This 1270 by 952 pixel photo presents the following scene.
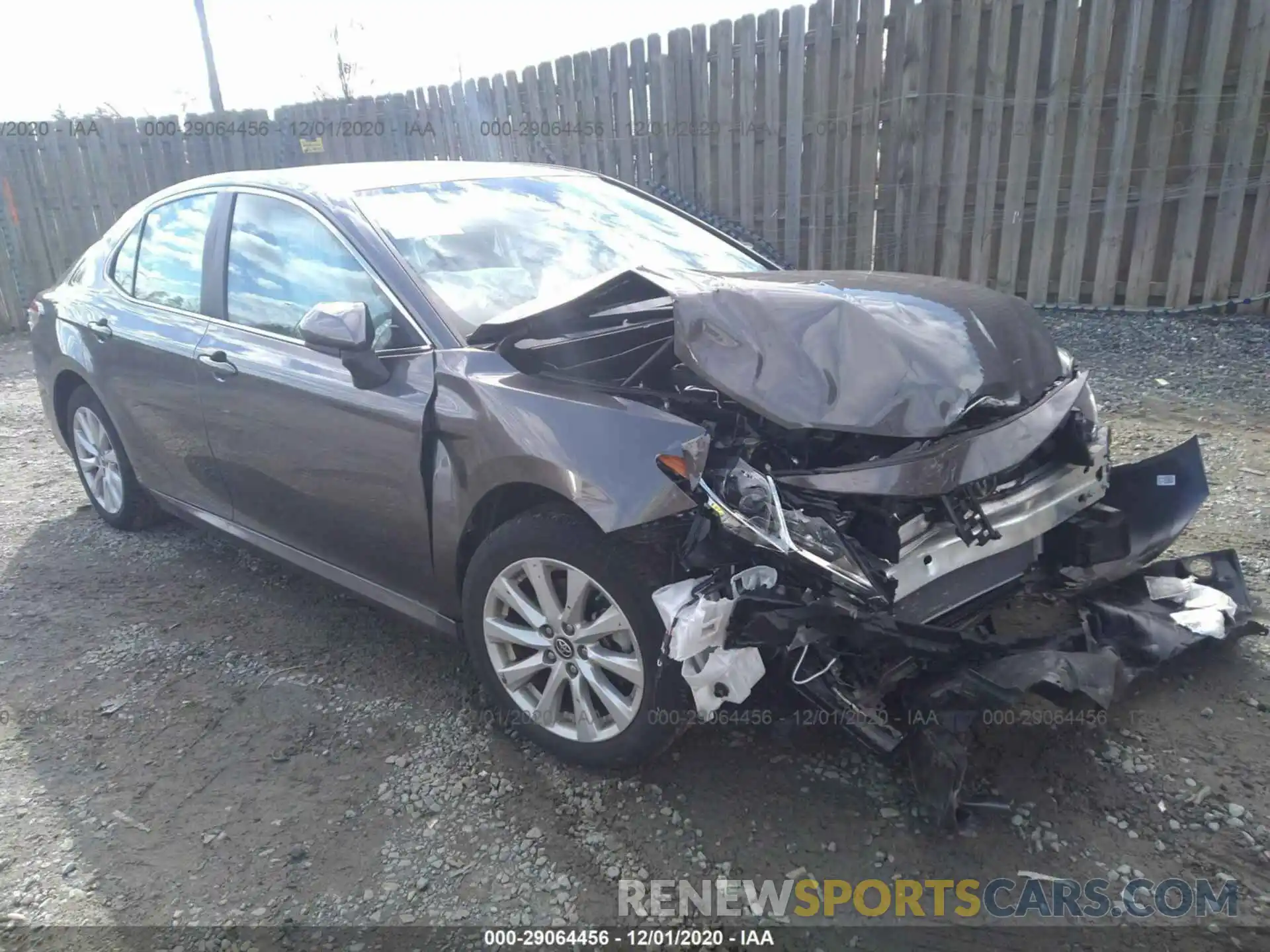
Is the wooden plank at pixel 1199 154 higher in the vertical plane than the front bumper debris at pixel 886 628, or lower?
higher

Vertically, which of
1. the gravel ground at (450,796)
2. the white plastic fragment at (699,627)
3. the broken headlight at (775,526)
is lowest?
the gravel ground at (450,796)

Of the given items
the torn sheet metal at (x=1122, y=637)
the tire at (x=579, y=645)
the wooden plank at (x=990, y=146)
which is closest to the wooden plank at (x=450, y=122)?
the wooden plank at (x=990, y=146)

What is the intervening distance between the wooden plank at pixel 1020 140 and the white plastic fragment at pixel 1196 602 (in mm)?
3941

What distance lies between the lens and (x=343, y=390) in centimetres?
322

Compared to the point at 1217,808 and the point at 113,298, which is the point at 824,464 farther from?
the point at 113,298

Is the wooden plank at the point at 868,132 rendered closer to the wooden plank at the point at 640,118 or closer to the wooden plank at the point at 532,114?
the wooden plank at the point at 640,118

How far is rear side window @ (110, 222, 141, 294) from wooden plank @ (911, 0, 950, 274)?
583cm

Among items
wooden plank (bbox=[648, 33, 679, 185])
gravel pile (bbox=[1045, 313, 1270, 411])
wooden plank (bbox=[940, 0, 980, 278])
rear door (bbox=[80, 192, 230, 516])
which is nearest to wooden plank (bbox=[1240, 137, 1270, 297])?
gravel pile (bbox=[1045, 313, 1270, 411])

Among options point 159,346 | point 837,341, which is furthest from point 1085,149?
point 159,346

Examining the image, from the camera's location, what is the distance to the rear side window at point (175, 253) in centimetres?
407

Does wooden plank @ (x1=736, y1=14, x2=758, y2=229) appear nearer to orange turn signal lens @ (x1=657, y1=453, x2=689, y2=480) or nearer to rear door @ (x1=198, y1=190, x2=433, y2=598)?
rear door @ (x1=198, y1=190, x2=433, y2=598)

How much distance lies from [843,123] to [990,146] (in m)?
1.25

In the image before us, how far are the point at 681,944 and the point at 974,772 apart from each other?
3.39 ft

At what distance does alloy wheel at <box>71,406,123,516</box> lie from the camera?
16.0ft
